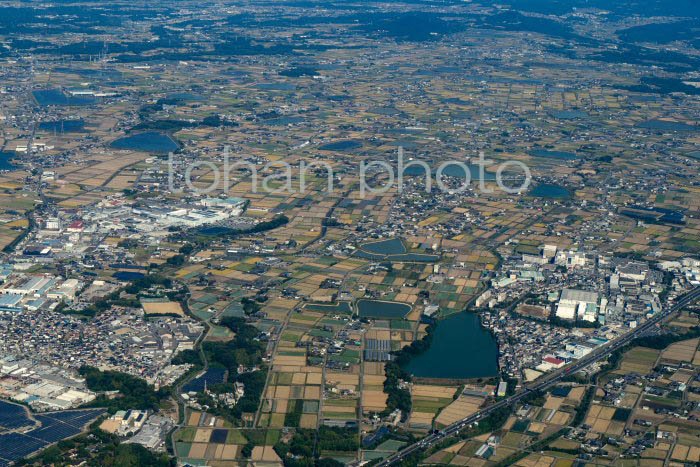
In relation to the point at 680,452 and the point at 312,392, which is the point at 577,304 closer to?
the point at 680,452

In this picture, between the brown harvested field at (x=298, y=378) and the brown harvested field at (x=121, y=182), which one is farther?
the brown harvested field at (x=121, y=182)

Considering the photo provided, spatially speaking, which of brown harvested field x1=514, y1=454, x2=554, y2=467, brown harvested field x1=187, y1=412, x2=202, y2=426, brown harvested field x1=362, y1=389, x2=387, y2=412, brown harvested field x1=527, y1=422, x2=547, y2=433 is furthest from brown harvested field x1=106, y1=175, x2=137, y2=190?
brown harvested field x1=514, y1=454, x2=554, y2=467

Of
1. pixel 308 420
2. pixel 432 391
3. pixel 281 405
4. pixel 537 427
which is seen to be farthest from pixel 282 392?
pixel 537 427

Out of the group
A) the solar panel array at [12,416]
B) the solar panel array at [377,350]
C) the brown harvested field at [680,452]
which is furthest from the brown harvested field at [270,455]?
the brown harvested field at [680,452]

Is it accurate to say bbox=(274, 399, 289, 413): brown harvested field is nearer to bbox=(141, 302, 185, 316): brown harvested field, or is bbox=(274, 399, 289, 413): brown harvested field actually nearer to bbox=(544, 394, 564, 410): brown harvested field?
bbox=(141, 302, 185, 316): brown harvested field

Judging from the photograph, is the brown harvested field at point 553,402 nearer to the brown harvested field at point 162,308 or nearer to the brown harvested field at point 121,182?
the brown harvested field at point 162,308

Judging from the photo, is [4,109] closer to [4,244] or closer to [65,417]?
[4,244]

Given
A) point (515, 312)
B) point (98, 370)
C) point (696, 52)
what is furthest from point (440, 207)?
point (696, 52)
